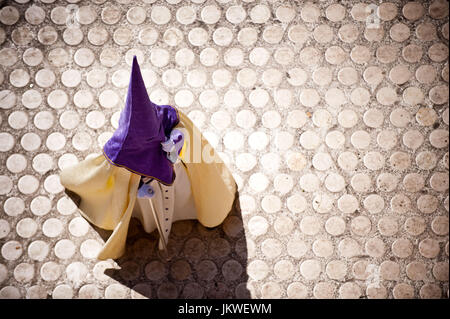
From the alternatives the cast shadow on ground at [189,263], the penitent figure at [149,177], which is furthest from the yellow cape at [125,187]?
the cast shadow on ground at [189,263]

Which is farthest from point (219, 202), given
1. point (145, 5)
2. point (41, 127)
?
point (145, 5)

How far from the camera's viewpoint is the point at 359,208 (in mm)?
2738

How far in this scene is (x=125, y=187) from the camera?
7.20 feet

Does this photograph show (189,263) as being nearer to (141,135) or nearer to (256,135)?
(256,135)

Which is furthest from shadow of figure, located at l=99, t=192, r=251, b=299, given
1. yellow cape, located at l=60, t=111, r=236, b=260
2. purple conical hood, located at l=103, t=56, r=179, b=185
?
purple conical hood, located at l=103, t=56, r=179, b=185

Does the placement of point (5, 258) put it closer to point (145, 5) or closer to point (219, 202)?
point (219, 202)

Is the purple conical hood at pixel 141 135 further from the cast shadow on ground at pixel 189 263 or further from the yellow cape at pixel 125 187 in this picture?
the cast shadow on ground at pixel 189 263

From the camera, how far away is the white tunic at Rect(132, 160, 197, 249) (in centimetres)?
233

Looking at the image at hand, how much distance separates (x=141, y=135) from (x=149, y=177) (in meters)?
0.25

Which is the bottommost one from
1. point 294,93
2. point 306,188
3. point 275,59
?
point 306,188

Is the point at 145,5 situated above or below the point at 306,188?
above

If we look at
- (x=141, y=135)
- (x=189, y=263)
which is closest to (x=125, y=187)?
(x=141, y=135)

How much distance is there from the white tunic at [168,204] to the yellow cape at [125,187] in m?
0.07
